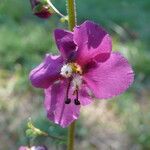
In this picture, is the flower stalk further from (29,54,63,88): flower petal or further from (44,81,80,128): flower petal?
(29,54,63,88): flower petal

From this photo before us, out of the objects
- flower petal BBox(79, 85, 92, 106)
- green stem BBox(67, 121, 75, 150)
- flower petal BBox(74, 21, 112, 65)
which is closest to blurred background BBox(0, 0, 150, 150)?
green stem BBox(67, 121, 75, 150)

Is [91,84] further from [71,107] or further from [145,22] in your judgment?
[145,22]

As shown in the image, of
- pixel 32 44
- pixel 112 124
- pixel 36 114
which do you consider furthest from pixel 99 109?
pixel 32 44

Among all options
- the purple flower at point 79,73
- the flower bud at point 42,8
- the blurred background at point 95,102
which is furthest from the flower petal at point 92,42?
the blurred background at point 95,102

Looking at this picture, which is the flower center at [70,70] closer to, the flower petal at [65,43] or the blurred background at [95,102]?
the flower petal at [65,43]

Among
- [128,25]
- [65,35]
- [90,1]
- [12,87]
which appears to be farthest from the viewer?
[90,1]
